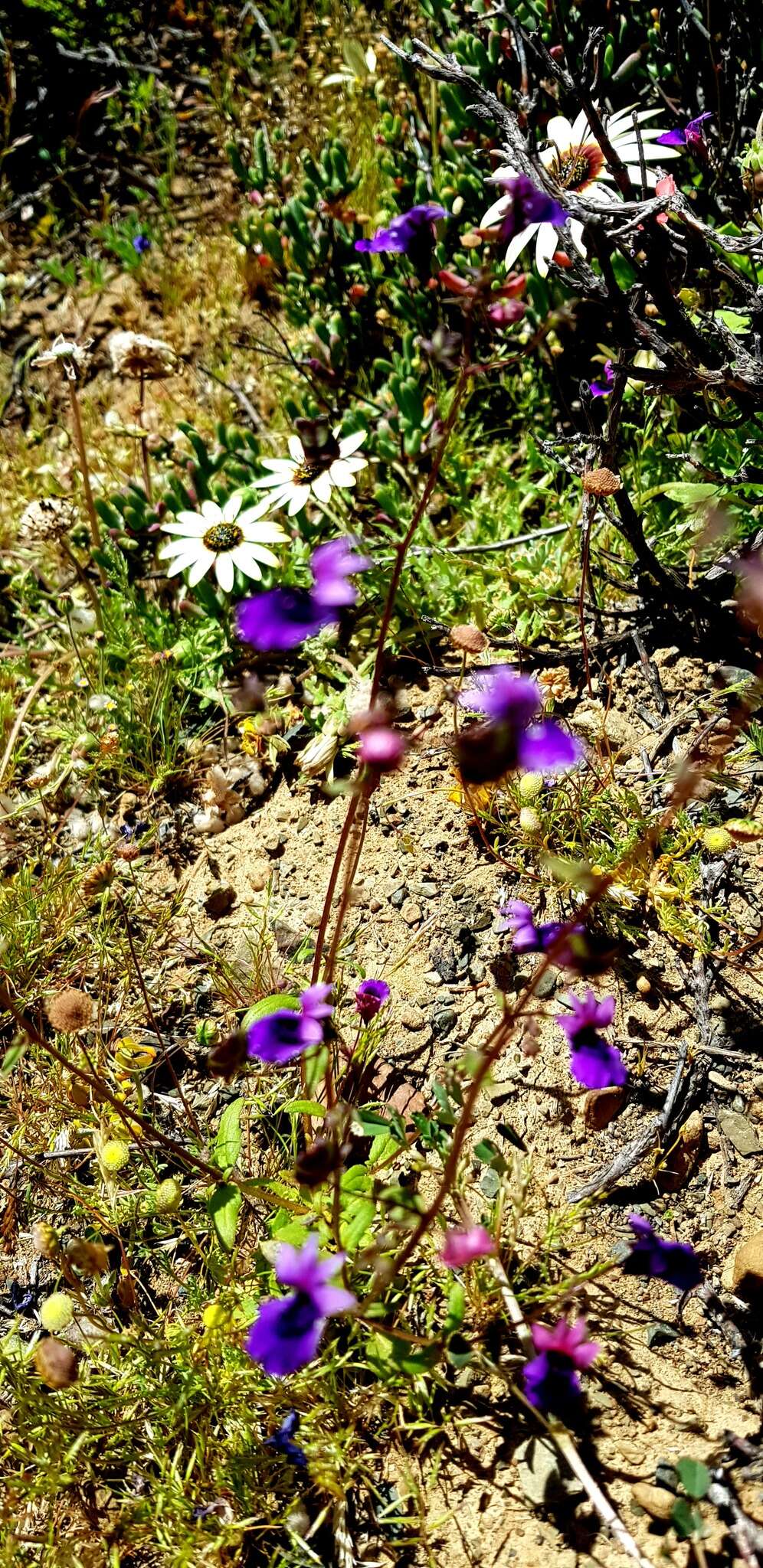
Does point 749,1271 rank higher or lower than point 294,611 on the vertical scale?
lower

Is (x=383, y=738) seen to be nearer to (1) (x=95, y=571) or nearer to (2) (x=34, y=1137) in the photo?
(2) (x=34, y=1137)

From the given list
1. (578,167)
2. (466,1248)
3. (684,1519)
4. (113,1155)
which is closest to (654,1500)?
(684,1519)

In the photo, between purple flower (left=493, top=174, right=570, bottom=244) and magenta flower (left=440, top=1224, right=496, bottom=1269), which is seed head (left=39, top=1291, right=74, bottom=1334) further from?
purple flower (left=493, top=174, right=570, bottom=244)

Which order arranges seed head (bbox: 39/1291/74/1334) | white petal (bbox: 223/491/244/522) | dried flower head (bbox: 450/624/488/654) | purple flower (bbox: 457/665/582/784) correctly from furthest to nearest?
white petal (bbox: 223/491/244/522), dried flower head (bbox: 450/624/488/654), seed head (bbox: 39/1291/74/1334), purple flower (bbox: 457/665/582/784)

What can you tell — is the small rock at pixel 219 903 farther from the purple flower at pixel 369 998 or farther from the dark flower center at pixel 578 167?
the dark flower center at pixel 578 167

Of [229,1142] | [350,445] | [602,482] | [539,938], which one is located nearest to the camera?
[539,938]

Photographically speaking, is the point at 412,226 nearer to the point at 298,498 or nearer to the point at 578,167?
the point at 578,167

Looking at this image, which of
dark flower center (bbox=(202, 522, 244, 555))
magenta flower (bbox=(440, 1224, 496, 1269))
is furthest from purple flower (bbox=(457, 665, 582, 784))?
dark flower center (bbox=(202, 522, 244, 555))
